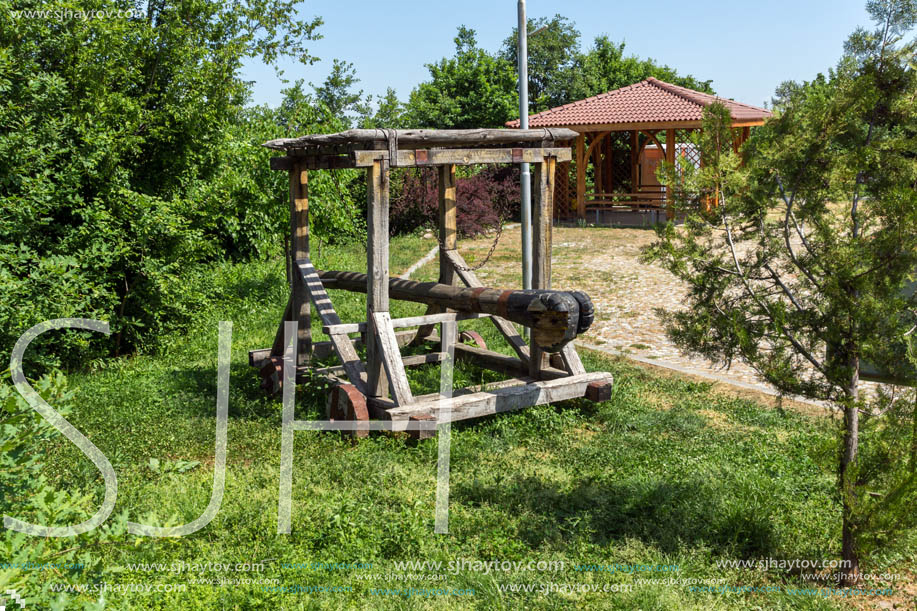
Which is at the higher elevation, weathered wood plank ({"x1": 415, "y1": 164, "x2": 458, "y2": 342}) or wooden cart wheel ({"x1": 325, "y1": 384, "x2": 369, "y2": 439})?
weathered wood plank ({"x1": 415, "y1": 164, "x2": 458, "y2": 342})

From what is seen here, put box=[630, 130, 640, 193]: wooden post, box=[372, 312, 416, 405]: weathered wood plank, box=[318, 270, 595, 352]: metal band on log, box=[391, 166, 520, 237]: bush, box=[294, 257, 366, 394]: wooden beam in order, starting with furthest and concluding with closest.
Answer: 1. box=[630, 130, 640, 193]: wooden post
2. box=[391, 166, 520, 237]: bush
3. box=[294, 257, 366, 394]: wooden beam
4. box=[372, 312, 416, 405]: weathered wood plank
5. box=[318, 270, 595, 352]: metal band on log

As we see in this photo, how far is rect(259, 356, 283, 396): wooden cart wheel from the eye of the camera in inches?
289

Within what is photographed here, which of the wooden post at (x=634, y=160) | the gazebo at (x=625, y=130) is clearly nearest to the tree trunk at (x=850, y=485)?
the gazebo at (x=625, y=130)

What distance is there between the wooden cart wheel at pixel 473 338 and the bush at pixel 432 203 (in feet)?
36.8

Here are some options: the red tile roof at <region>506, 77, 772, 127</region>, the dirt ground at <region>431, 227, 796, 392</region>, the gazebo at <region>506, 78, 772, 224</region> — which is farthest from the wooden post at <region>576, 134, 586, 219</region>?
the dirt ground at <region>431, 227, 796, 392</region>

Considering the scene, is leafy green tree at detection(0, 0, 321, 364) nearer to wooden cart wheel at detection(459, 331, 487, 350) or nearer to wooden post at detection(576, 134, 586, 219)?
wooden cart wheel at detection(459, 331, 487, 350)

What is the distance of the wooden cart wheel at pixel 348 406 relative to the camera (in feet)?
20.1

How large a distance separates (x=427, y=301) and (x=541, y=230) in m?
1.24

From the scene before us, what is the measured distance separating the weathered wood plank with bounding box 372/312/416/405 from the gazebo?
643 inches

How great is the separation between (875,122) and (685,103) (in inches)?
789

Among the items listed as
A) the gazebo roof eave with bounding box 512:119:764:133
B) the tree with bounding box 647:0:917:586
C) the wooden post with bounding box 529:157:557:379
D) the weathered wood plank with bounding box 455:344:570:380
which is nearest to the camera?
the tree with bounding box 647:0:917:586

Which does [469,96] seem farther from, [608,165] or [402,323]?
[402,323]

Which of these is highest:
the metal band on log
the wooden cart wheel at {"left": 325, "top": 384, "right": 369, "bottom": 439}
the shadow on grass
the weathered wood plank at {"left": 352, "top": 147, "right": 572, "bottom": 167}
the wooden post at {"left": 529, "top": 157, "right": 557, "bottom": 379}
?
the weathered wood plank at {"left": 352, "top": 147, "right": 572, "bottom": 167}

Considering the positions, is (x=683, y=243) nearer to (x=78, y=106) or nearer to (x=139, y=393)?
(x=139, y=393)
